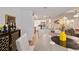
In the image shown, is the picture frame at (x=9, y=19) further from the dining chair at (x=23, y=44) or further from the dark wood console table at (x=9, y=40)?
the dining chair at (x=23, y=44)

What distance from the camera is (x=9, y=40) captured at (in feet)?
6.67

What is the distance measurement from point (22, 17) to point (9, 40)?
1.40 ft

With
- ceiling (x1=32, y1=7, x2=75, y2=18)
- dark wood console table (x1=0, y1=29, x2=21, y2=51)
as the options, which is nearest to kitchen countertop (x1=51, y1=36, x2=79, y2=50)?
ceiling (x1=32, y1=7, x2=75, y2=18)

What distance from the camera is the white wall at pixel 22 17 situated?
1964 mm

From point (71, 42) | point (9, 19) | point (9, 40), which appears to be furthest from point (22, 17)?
point (71, 42)

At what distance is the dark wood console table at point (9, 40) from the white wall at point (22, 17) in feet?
0.38

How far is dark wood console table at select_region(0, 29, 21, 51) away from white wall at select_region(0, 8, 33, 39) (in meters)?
0.12

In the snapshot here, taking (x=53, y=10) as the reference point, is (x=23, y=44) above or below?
below

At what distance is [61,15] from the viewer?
6.66 ft

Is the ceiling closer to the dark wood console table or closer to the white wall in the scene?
the white wall

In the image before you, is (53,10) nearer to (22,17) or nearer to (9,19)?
(22,17)

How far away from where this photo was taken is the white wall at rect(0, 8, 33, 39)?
6.44 feet
